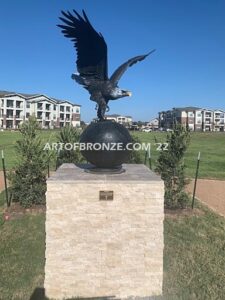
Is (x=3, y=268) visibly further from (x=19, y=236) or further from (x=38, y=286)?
(x=19, y=236)

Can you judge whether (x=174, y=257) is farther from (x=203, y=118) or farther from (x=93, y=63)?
(x=203, y=118)

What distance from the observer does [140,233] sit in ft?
19.4

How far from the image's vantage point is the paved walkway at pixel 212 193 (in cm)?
1193

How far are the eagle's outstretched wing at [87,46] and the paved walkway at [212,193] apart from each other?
6.23m

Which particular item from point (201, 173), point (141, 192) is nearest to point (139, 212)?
point (141, 192)

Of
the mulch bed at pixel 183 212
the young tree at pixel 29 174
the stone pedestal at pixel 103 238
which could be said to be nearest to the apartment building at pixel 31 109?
the young tree at pixel 29 174

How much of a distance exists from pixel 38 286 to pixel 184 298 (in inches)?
92.7

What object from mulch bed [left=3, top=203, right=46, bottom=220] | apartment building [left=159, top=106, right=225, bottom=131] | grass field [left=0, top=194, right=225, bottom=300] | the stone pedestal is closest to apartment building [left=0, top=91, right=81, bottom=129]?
apartment building [left=159, top=106, right=225, bottom=131]

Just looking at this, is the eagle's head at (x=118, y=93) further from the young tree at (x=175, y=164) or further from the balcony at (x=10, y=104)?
the balcony at (x=10, y=104)

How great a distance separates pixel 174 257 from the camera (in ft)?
24.2

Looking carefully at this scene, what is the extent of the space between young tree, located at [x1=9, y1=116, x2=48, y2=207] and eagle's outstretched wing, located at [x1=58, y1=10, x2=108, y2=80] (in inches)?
179

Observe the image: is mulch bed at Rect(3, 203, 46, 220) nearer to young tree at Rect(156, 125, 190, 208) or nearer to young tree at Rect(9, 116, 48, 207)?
young tree at Rect(9, 116, 48, 207)

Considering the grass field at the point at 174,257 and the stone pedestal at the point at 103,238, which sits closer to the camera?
the stone pedestal at the point at 103,238

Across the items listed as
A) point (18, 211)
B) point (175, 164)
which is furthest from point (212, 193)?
point (18, 211)
